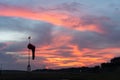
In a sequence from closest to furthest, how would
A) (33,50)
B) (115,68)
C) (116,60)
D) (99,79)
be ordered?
(33,50), (99,79), (115,68), (116,60)

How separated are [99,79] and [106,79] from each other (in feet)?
8.87

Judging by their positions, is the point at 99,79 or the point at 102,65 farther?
the point at 102,65

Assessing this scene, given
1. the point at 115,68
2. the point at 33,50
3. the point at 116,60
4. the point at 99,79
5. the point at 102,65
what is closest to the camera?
the point at 33,50

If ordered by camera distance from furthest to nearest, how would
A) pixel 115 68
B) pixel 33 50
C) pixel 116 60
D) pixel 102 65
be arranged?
pixel 116 60
pixel 102 65
pixel 115 68
pixel 33 50

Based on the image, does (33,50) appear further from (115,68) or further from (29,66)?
(115,68)

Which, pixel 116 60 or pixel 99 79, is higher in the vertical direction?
pixel 116 60

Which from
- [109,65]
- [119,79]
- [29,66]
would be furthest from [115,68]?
[29,66]

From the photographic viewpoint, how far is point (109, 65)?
140 metres

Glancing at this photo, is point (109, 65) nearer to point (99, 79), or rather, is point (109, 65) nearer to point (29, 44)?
point (99, 79)

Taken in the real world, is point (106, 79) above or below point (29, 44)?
below

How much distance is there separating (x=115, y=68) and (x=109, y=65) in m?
8.09

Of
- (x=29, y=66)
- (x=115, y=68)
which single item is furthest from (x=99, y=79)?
(x=115, y=68)

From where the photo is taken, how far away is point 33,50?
219ft

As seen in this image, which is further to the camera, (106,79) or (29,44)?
(106,79)
